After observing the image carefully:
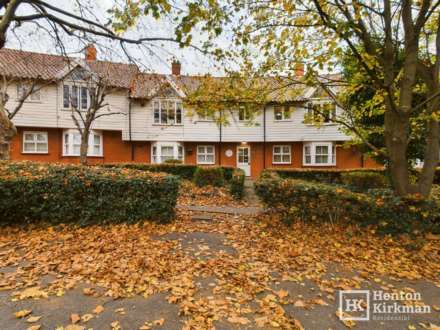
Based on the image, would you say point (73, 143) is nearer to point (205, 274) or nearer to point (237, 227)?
point (237, 227)

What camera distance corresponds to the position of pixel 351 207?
18.7 feet

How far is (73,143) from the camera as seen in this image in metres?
16.8

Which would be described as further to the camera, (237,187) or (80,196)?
(237,187)

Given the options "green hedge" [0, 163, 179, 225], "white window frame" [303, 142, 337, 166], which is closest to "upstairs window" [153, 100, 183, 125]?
"white window frame" [303, 142, 337, 166]

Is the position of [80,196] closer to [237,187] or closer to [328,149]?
[237,187]

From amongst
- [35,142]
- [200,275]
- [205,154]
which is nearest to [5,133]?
[200,275]

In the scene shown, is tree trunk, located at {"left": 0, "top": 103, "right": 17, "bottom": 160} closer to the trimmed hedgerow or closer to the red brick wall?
the red brick wall

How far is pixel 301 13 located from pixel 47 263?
24.4 feet

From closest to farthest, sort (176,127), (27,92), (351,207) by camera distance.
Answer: (351,207)
(27,92)
(176,127)

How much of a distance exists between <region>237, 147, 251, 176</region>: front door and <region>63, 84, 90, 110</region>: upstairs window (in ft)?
40.7

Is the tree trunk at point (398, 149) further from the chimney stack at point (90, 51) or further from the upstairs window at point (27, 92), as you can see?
the upstairs window at point (27, 92)

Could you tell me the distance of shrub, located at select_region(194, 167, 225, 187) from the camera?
12.6 metres

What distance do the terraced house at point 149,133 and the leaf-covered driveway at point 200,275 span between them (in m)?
12.0

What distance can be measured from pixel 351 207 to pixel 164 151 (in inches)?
607
